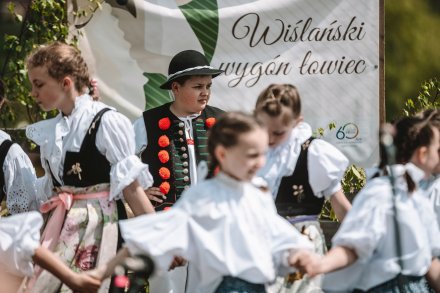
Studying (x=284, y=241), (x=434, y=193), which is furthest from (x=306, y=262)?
(x=434, y=193)

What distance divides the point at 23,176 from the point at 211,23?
82.5 inches

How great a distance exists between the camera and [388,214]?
382cm

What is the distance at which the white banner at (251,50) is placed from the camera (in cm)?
634

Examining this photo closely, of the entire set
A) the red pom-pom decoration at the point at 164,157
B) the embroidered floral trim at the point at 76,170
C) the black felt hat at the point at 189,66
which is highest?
the black felt hat at the point at 189,66

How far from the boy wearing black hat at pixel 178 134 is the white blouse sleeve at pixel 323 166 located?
0.85 meters

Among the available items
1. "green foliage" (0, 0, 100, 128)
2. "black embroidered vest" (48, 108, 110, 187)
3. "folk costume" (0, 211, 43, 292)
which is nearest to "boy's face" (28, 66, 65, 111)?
"black embroidered vest" (48, 108, 110, 187)

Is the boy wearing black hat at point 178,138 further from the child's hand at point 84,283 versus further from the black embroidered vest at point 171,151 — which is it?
the child's hand at point 84,283

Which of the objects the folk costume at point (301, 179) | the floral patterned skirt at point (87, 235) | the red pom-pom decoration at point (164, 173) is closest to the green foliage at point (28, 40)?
the red pom-pom decoration at point (164, 173)

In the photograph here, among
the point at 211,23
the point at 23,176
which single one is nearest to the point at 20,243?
the point at 23,176

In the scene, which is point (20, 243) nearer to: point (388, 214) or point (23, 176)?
point (23, 176)

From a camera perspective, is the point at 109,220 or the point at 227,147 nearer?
the point at 227,147

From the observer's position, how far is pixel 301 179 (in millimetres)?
4449

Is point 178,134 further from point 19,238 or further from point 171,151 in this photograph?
point 19,238

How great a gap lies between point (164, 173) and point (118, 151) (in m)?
0.85
